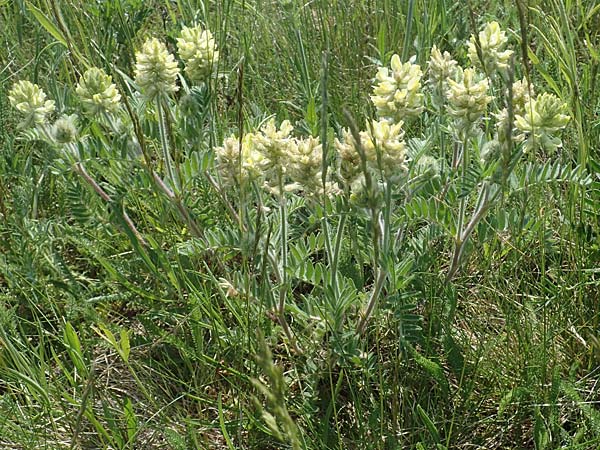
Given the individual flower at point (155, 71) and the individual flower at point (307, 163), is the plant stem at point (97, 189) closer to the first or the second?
the individual flower at point (155, 71)

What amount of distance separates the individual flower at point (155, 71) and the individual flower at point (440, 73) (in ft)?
2.06

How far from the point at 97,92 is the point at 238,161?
19.9 inches

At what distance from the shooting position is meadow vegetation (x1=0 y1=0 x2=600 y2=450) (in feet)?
5.28

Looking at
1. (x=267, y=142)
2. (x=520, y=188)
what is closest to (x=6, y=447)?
(x=267, y=142)

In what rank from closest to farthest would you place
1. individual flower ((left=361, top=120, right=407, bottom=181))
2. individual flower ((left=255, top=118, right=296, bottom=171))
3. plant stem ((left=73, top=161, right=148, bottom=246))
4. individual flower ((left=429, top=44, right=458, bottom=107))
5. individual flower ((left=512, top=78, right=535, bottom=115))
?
individual flower ((left=361, top=120, right=407, bottom=181)) < individual flower ((left=255, top=118, right=296, bottom=171)) < individual flower ((left=512, top=78, right=535, bottom=115)) < individual flower ((left=429, top=44, right=458, bottom=107)) < plant stem ((left=73, top=161, right=148, bottom=246))

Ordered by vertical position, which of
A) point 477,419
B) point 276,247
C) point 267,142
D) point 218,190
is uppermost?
point 267,142

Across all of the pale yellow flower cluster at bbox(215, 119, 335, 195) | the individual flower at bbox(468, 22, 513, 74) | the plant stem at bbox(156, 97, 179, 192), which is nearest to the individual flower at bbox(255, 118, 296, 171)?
the pale yellow flower cluster at bbox(215, 119, 335, 195)

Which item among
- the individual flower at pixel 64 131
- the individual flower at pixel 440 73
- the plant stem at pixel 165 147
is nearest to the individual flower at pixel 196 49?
the plant stem at pixel 165 147

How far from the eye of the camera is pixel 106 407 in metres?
1.69

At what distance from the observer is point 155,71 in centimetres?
184

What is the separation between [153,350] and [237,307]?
0.99 feet

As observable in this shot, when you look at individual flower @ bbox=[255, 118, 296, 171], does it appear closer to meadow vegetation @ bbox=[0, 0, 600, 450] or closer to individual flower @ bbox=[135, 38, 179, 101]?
meadow vegetation @ bbox=[0, 0, 600, 450]

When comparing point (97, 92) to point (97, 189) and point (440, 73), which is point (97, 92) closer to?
point (97, 189)

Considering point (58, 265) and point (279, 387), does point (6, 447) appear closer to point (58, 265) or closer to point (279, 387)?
point (58, 265)
